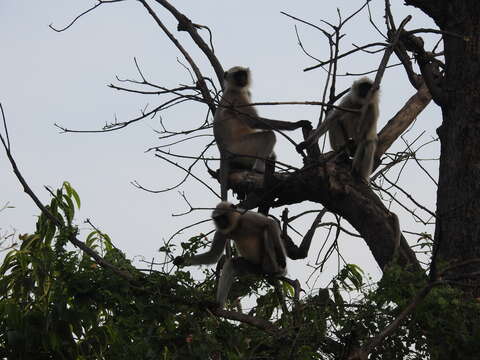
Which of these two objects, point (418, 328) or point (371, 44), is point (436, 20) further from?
point (418, 328)

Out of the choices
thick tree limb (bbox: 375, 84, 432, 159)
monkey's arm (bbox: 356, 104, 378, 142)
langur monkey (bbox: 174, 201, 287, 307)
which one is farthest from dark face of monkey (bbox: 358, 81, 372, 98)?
langur monkey (bbox: 174, 201, 287, 307)

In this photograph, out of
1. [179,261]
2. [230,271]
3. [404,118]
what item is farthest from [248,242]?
[404,118]

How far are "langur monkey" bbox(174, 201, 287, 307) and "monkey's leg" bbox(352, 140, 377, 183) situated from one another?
2.23 ft

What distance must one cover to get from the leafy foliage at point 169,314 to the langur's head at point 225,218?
0.37m

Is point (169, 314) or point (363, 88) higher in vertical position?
point (363, 88)

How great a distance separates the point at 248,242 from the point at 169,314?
145cm

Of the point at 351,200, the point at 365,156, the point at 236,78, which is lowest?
the point at 351,200

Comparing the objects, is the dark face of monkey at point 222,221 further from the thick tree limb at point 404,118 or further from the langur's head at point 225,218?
the thick tree limb at point 404,118

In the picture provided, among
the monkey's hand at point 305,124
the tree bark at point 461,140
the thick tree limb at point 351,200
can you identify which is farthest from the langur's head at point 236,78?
the tree bark at point 461,140

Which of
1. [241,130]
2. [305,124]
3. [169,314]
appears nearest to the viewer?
[169,314]

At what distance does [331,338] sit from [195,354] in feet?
1.79

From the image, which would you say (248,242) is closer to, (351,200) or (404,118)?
(351,200)

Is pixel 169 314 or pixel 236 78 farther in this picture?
pixel 236 78

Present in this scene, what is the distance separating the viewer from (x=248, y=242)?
183 inches
